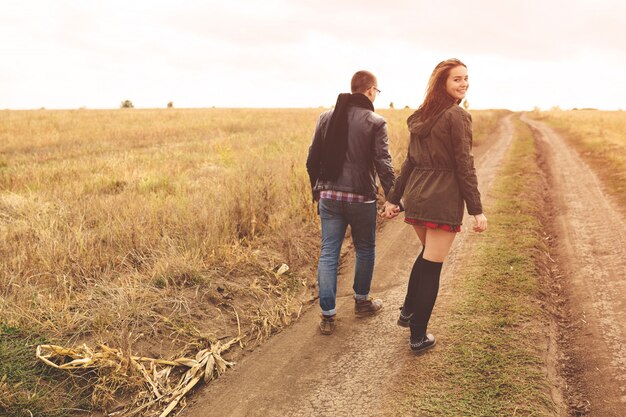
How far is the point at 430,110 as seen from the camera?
332 centimetres

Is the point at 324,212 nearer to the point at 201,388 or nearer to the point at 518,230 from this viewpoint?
the point at 201,388

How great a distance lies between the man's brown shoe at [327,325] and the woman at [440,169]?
38.9 inches

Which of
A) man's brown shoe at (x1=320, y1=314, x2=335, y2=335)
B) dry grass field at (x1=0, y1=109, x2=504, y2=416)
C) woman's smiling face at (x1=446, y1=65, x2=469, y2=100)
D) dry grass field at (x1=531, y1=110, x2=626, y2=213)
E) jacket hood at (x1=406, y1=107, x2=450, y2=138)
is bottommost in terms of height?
man's brown shoe at (x1=320, y1=314, x2=335, y2=335)

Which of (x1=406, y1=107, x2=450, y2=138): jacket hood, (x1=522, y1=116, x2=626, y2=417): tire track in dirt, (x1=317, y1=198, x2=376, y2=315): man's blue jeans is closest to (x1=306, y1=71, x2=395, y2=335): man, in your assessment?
(x1=317, y1=198, x2=376, y2=315): man's blue jeans

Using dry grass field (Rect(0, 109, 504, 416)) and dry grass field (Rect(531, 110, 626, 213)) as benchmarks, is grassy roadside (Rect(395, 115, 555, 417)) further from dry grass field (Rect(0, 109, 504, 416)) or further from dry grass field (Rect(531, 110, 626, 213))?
dry grass field (Rect(531, 110, 626, 213))

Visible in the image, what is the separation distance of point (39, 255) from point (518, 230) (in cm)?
623

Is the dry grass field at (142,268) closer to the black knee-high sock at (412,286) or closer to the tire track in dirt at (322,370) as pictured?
the tire track in dirt at (322,370)

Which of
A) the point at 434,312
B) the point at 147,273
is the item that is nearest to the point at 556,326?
the point at 434,312

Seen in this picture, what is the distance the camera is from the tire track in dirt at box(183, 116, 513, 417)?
10.3 ft

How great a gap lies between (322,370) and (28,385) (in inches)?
81.2

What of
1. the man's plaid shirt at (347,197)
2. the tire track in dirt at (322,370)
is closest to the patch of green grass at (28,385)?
the tire track in dirt at (322,370)

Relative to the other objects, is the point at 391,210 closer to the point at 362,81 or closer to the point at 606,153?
the point at 362,81

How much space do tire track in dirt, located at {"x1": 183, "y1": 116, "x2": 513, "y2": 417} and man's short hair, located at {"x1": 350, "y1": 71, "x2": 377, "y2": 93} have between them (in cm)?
217

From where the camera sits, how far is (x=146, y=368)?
3.42m
